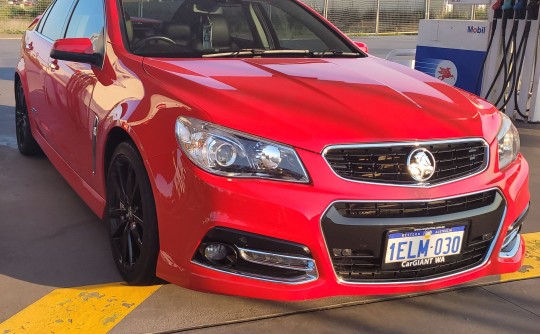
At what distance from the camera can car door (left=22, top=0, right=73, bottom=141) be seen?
4.64 m

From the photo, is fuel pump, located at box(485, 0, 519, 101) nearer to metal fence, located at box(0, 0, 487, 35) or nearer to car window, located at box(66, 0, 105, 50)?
car window, located at box(66, 0, 105, 50)

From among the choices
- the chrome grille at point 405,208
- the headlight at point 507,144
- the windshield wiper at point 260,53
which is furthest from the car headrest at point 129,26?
the headlight at point 507,144

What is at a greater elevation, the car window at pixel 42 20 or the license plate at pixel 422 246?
the car window at pixel 42 20

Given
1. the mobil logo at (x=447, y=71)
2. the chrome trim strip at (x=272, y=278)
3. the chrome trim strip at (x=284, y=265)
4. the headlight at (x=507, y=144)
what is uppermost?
the headlight at (x=507, y=144)

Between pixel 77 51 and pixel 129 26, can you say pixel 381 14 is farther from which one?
pixel 77 51

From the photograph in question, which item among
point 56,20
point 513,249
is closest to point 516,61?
point 513,249

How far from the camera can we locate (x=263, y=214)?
97.3 inches

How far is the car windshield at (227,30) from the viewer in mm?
3625

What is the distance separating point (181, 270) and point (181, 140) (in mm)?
541

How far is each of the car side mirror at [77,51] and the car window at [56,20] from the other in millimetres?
1122

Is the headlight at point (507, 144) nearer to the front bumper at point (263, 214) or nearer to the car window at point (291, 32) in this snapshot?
the front bumper at point (263, 214)

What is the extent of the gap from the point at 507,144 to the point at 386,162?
820 millimetres

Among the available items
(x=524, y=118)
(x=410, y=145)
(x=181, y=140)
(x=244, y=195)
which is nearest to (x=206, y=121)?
Result: (x=181, y=140)

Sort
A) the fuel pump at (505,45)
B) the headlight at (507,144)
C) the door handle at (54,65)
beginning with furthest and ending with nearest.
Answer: the fuel pump at (505,45) → the door handle at (54,65) → the headlight at (507,144)
